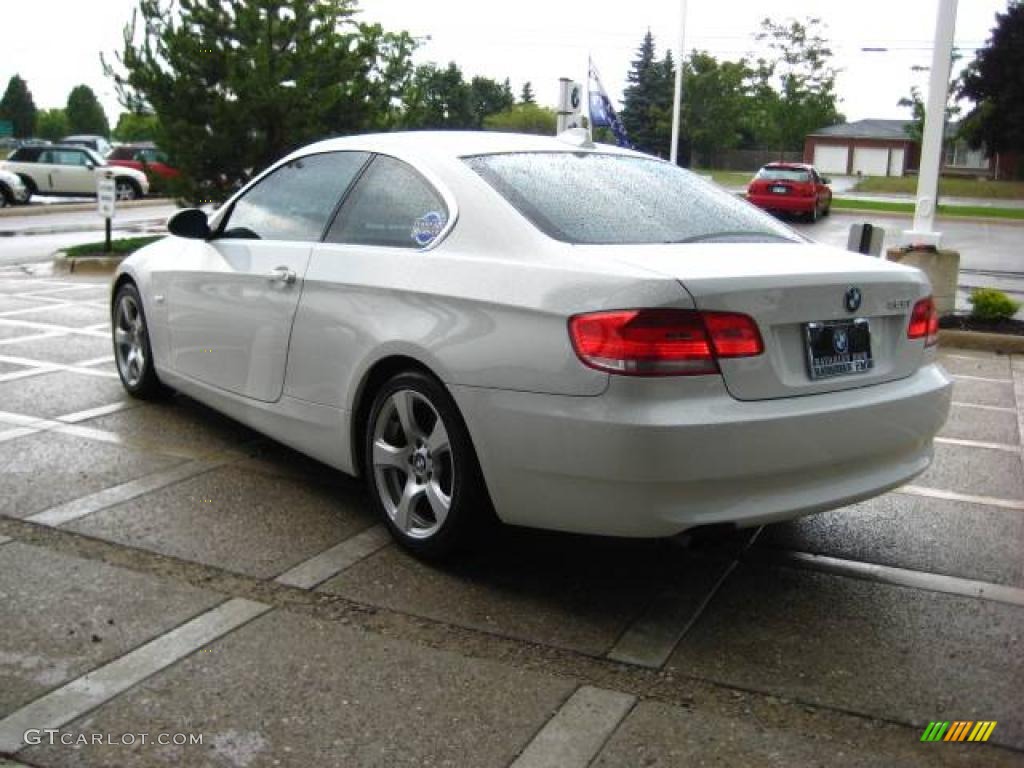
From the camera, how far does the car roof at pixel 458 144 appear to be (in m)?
4.43

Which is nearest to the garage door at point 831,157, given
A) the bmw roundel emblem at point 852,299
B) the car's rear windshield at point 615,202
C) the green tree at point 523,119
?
the green tree at point 523,119

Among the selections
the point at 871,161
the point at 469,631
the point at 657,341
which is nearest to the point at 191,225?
the point at 469,631

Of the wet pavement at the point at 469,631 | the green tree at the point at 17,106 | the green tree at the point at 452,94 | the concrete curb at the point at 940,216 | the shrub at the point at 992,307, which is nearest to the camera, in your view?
the wet pavement at the point at 469,631

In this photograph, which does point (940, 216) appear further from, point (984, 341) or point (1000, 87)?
point (1000, 87)

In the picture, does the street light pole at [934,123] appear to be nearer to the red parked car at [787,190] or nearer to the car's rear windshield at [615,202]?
the car's rear windshield at [615,202]

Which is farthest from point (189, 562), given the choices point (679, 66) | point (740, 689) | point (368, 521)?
point (679, 66)

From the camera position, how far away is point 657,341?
336 cm

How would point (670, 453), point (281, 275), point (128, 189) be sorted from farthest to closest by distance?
point (128, 189) < point (281, 275) < point (670, 453)

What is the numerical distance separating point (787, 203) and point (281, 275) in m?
25.9

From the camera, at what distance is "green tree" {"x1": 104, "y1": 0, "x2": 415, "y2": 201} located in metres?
15.4

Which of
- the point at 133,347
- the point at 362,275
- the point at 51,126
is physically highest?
the point at 51,126

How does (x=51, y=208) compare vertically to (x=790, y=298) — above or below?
below

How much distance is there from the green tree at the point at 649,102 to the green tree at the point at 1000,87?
64.3 feet

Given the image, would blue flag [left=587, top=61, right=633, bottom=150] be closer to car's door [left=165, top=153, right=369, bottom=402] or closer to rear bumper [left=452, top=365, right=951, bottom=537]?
car's door [left=165, top=153, right=369, bottom=402]
